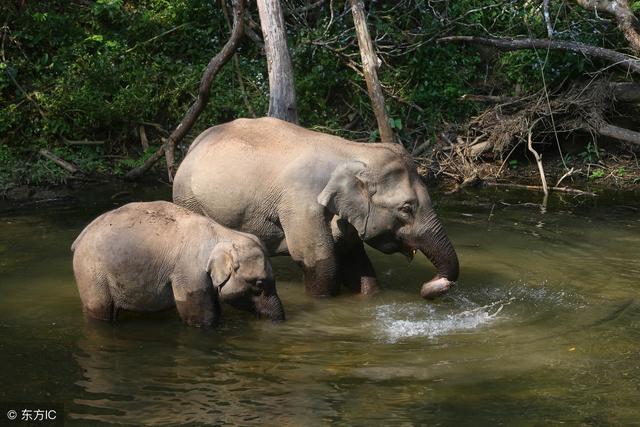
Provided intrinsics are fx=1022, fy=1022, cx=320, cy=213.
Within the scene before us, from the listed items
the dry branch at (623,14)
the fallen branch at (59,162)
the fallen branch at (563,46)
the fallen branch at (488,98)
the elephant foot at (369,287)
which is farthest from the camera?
the fallen branch at (488,98)

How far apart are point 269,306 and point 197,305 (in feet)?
2.16

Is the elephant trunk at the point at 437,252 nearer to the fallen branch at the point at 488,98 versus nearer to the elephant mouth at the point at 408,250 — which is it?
the elephant mouth at the point at 408,250

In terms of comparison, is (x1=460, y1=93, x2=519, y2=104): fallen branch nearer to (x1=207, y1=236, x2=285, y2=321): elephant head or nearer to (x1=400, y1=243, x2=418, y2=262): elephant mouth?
(x1=400, y1=243, x2=418, y2=262): elephant mouth

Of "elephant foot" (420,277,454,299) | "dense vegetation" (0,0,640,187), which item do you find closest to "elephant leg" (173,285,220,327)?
"elephant foot" (420,277,454,299)

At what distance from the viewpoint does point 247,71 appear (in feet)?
62.3

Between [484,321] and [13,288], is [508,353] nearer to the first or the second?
[484,321]

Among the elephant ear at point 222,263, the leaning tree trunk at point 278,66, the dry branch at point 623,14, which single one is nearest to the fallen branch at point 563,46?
the dry branch at point 623,14

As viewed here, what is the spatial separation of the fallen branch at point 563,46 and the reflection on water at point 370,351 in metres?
4.51

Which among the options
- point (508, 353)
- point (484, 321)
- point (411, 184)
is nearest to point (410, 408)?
point (508, 353)

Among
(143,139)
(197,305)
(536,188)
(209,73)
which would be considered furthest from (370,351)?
(143,139)

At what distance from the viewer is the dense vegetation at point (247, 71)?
58.1 ft

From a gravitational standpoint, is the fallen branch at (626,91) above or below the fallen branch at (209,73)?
below

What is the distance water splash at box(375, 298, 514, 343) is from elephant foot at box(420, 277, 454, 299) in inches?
6.0

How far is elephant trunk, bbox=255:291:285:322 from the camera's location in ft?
30.6
